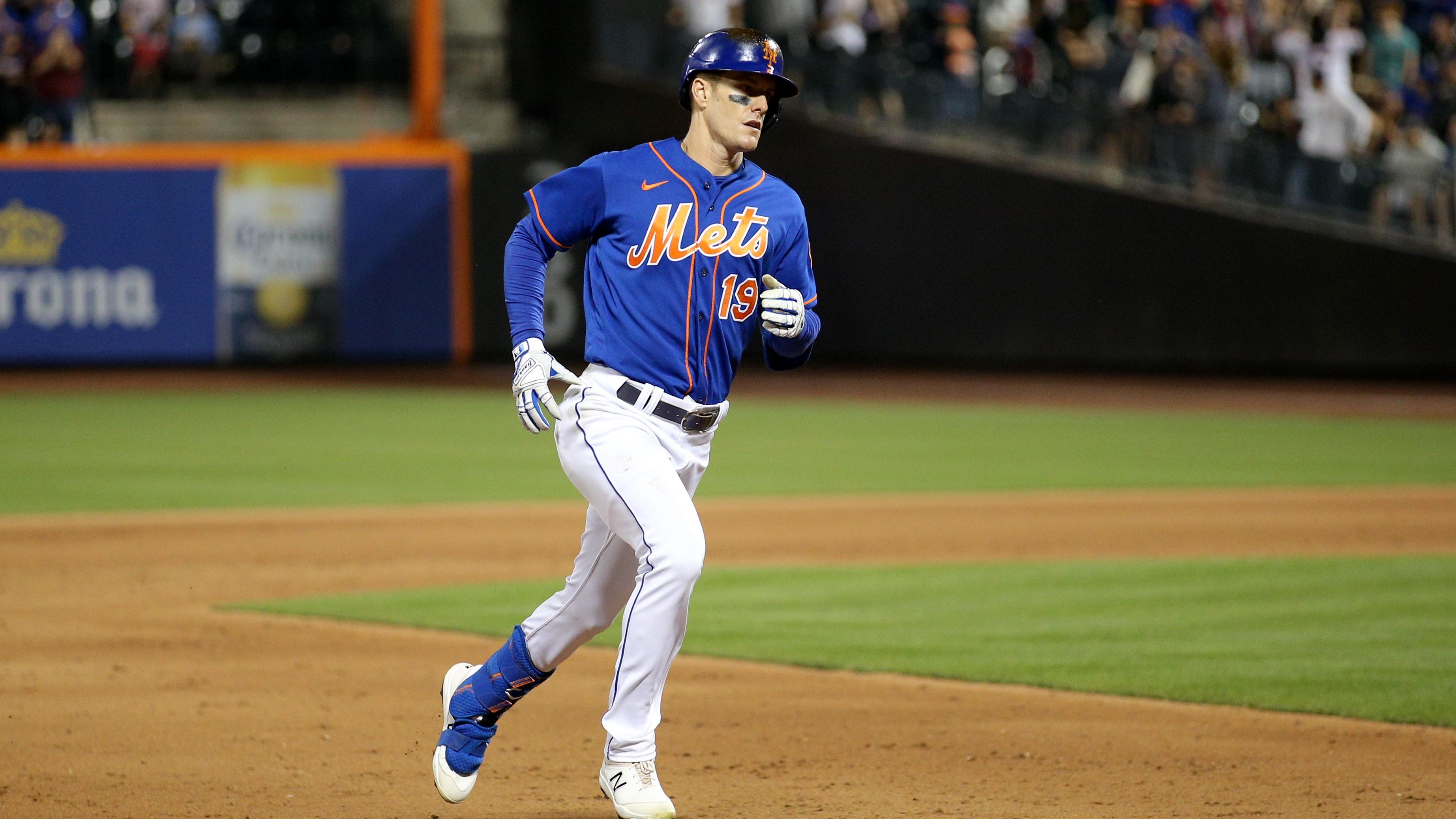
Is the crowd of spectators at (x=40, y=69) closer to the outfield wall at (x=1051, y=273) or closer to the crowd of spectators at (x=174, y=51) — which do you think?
the crowd of spectators at (x=174, y=51)

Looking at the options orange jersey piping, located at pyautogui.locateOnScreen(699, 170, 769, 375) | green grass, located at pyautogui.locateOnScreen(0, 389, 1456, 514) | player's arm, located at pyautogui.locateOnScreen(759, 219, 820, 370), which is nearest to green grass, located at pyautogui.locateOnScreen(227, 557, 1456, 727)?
player's arm, located at pyautogui.locateOnScreen(759, 219, 820, 370)

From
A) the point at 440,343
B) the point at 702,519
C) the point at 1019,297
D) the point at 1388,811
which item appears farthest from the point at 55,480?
the point at 1019,297

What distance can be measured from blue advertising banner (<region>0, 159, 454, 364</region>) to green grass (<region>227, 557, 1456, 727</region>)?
12.8m

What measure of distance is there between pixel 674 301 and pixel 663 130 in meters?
17.2

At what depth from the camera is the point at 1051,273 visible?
2023 centimetres

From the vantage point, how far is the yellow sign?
19.7 metres

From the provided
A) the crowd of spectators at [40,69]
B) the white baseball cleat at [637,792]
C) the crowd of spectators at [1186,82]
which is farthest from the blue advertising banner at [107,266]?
the white baseball cleat at [637,792]

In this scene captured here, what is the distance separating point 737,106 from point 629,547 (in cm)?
117

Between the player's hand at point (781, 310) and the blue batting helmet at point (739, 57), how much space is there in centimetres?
45

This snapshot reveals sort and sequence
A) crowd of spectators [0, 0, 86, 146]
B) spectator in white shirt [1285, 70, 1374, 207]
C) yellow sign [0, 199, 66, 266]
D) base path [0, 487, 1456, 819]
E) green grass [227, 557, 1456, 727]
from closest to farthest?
base path [0, 487, 1456, 819] < green grass [227, 557, 1456, 727] < spectator in white shirt [1285, 70, 1374, 207] < crowd of spectators [0, 0, 86, 146] < yellow sign [0, 199, 66, 266]

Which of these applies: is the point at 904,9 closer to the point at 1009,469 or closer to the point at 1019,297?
the point at 1019,297

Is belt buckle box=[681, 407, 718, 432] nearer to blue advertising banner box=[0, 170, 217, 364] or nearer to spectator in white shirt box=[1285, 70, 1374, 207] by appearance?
spectator in white shirt box=[1285, 70, 1374, 207]

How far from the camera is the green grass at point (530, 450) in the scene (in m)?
12.3

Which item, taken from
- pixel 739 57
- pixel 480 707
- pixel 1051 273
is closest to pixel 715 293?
pixel 739 57
